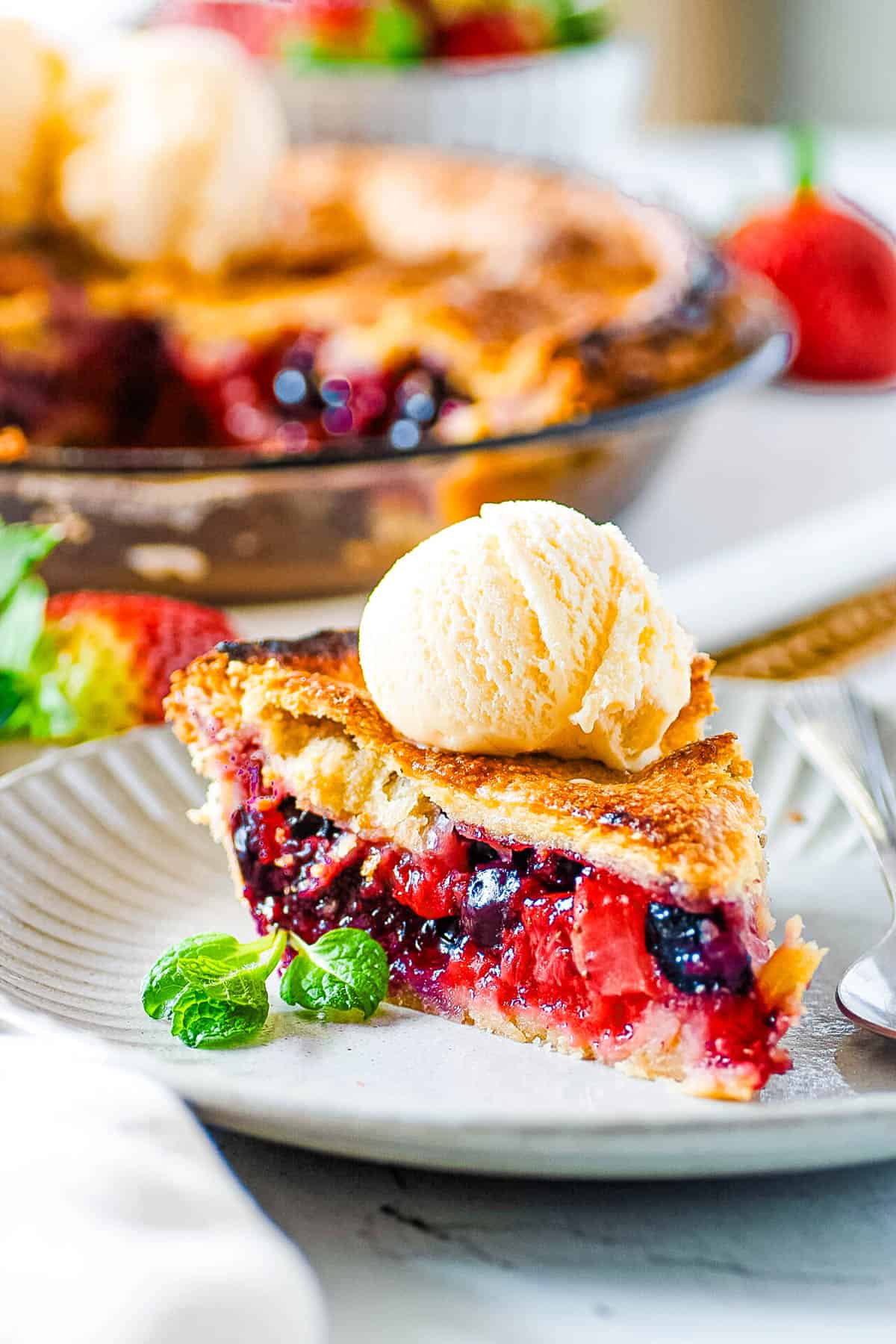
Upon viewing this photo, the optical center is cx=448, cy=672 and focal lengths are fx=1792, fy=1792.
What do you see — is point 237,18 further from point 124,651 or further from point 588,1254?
point 588,1254

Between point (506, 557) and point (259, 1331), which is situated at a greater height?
point (506, 557)

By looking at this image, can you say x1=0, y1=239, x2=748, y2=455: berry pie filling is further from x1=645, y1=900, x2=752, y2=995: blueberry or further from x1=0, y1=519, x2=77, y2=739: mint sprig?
Answer: x1=645, y1=900, x2=752, y2=995: blueberry

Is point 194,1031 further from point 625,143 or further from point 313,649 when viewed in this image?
point 625,143

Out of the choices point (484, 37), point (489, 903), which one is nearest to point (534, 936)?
point (489, 903)

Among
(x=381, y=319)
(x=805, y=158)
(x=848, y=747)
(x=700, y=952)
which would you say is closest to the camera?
(x=700, y=952)

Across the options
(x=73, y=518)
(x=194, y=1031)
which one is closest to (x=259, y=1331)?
(x=194, y=1031)

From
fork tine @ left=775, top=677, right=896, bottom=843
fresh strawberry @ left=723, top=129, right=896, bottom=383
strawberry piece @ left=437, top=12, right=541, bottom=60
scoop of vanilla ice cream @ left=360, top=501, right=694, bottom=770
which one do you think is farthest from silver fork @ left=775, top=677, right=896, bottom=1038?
strawberry piece @ left=437, top=12, right=541, bottom=60
